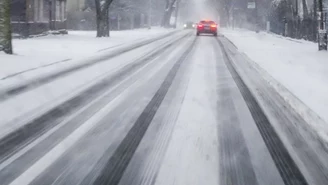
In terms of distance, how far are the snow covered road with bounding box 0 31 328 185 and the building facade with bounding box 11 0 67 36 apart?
22185mm

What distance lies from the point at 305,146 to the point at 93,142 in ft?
8.00

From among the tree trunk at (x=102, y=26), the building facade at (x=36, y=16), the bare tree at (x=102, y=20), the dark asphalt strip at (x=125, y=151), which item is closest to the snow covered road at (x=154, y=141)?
the dark asphalt strip at (x=125, y=151)

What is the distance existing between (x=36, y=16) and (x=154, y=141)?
93.3ft

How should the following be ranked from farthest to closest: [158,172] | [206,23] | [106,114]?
[206,23]
[106,114]
[158,172]

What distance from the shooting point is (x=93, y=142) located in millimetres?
4453

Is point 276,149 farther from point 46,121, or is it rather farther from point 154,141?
point 46,121

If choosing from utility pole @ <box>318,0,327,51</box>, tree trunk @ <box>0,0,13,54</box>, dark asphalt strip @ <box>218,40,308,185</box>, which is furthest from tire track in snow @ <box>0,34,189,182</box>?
utility pole @ <box>318,0,327,51</box>

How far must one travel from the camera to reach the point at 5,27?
14344 mm

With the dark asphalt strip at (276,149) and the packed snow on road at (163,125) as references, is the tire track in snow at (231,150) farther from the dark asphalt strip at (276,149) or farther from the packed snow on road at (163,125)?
the dark asphalt strip at (276,149)

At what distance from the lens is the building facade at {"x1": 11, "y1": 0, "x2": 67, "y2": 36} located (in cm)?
2808

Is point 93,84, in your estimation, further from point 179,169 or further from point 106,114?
point 179,169

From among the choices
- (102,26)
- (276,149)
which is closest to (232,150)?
(276,149)

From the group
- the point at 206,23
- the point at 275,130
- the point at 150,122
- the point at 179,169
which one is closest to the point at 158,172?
the point at 179,169

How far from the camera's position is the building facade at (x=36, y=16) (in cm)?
2808
